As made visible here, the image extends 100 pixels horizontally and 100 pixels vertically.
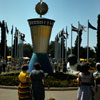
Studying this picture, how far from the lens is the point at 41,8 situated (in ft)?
78.5

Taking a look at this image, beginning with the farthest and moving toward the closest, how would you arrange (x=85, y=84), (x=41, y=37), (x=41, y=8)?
(x=41, y=8), (x=41, y=37), (x=85, y=84)

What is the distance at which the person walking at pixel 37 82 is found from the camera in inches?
319

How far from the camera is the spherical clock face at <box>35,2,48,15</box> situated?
23891mm

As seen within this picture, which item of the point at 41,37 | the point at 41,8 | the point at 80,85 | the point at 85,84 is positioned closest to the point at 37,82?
the point at 80,85

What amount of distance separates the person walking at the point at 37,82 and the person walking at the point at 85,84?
1358mm

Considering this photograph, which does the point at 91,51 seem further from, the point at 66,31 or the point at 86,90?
the point at 86,90

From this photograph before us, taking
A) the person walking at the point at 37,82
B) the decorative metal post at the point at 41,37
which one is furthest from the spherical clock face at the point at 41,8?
the person walking at the point at 37,82

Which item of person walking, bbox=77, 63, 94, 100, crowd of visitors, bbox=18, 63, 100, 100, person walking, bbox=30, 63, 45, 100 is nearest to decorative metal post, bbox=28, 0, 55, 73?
crowd of visitors, bbox=18, 63, 100, 100

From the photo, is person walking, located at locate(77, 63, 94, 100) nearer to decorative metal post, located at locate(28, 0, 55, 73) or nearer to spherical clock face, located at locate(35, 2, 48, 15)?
decorative metal post, located at locate(28, 0, 55, 73)

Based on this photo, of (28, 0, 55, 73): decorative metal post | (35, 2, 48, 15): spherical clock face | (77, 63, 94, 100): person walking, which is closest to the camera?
(77, 63, 94, 100): person walking

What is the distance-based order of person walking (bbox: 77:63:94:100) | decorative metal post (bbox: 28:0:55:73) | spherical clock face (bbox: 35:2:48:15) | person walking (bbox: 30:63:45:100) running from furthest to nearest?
spherical clock face (bbox: 35:2:48:15) < decorative metal post (bbox: 28:0:55:73) < person walking (bbox: 30:63:45:100) < person walking (bbox: 77:63:94:100)

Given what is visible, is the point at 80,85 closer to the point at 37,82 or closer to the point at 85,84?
the point at 85,84

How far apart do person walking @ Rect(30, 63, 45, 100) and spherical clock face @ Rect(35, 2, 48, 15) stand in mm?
16152

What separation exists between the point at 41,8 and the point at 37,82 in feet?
54.1
